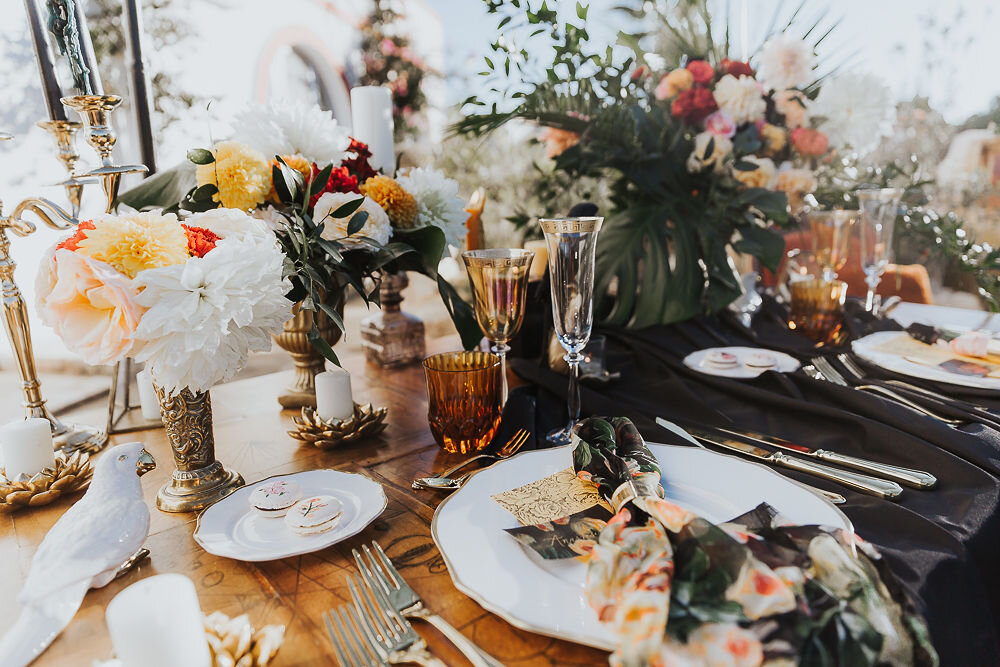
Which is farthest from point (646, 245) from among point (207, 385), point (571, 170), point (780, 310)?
point (207, 385)

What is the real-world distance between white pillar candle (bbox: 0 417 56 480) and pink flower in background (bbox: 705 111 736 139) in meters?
1.30

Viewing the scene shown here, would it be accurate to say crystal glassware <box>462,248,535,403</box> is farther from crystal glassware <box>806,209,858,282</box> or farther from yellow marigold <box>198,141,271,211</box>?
crystal glassware <box>806,209,858,282</box>

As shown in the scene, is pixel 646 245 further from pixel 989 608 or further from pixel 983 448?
pixel 989 608

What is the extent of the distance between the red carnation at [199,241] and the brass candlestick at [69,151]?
348mm

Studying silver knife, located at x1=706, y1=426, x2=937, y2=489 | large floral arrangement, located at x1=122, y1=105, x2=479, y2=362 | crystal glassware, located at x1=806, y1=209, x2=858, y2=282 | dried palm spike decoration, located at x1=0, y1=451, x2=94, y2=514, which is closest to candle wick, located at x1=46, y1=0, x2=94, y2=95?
large floral arrangement, located at x1=122, y1=105, x2=479, y2=362

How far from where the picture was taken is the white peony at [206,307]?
0.57 metres

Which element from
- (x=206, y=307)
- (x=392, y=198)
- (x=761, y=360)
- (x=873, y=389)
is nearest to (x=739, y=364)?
(x=761, y=360)

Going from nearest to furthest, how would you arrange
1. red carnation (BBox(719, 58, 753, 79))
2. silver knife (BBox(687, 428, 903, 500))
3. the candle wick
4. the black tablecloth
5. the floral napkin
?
the floral napkin
the black tablecloth
silver knife (BBox(687, 428, 903, 500))
the candle wick
red carnation (BBox(719, 58, 753, 79))

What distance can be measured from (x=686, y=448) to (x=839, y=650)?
0.35m

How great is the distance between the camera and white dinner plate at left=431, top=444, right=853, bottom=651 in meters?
0.47

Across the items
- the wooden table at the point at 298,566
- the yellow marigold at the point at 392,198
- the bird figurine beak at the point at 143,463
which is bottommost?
the wooden table at the point at 298,566

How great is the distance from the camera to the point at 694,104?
133 centimetres

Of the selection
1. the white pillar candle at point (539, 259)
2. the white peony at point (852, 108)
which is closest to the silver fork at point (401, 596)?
the white pillar candle at point (539, 259)

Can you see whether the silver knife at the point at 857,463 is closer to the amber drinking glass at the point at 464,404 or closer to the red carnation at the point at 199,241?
the amber drinking glass at the point at 464,404
